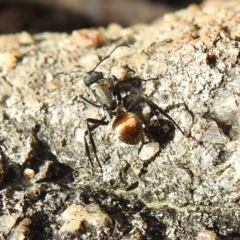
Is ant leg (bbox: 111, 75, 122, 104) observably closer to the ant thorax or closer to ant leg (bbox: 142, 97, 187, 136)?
the ant thorax

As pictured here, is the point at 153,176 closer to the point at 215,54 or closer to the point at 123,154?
the point at 123,154

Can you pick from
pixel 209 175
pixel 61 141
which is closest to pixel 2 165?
pixel 61 141

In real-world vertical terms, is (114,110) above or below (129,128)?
above

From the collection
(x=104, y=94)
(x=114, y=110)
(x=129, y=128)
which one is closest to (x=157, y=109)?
(x=129, y=128)

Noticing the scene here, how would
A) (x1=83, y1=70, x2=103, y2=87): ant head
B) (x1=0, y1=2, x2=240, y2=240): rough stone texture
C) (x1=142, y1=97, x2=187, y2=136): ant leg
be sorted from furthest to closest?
(x1=83, y1=70, x2=103, y2=87): ant head → (x1=142, y1=97, x2=187, y2=136): ant leg → (x1=0, y1=2, x2=240, y2=240): rough stone texture

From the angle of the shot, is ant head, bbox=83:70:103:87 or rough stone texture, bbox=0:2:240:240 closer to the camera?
rough stone texture, bbox=0:2:240:240

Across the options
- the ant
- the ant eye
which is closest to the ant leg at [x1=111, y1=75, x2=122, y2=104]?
the ant

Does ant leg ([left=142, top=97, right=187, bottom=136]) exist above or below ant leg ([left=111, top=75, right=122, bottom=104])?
below

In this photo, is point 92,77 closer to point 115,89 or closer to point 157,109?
point 115,89
